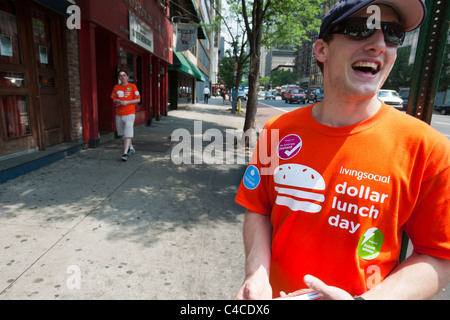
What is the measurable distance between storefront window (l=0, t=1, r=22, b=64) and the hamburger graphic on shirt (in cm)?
617

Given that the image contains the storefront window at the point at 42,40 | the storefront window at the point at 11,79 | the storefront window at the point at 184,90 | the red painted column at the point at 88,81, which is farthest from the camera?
the storefront window at the point at 184,90

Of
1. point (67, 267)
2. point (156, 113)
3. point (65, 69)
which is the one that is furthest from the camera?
point (156, 113)

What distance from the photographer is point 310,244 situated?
3.92 ft

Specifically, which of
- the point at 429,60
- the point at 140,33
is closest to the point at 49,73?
the point at 140,33

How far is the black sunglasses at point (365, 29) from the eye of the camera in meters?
1.13

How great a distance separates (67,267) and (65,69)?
5.78 m

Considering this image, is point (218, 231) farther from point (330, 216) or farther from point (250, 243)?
point (330, 216)

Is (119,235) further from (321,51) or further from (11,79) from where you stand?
(11,79)

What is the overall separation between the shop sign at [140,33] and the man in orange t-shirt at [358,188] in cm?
988

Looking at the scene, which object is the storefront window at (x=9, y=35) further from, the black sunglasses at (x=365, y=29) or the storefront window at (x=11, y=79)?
the black sunglasses at (x=365, y=29)

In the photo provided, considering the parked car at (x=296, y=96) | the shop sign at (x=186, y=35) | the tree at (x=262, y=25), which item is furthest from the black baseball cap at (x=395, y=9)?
the parked car at (x=296, y=96)

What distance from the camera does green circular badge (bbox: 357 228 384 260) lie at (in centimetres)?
111
